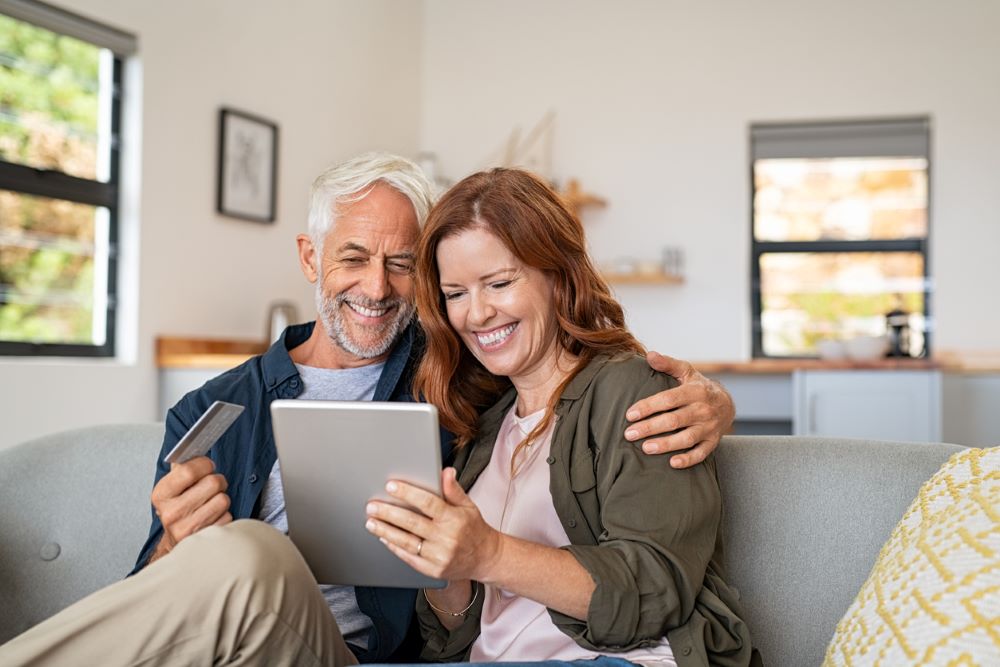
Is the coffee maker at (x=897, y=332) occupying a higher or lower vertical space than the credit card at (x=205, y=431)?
higher

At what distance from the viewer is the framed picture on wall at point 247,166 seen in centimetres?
443

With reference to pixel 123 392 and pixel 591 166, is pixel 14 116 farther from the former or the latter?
pixel 591 166

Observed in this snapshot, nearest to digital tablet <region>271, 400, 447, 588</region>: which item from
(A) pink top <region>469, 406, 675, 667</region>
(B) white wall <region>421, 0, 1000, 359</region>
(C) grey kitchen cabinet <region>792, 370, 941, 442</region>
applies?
(A) pink top <region>469, 406, 675, 667</region>

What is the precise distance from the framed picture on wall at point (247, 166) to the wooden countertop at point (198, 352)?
1.82 ft

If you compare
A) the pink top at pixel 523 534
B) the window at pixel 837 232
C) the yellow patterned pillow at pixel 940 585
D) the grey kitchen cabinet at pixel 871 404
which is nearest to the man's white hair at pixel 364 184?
the pink top at pixel 523 534

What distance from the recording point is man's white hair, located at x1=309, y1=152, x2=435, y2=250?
75.9 inches

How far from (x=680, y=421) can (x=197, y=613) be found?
665 mm

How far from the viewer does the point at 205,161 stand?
434 cm

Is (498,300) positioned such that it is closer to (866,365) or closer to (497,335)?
(497,335)

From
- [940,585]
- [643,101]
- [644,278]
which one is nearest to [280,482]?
[940,585]

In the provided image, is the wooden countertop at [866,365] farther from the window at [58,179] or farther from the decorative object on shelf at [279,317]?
the window at [58,179]

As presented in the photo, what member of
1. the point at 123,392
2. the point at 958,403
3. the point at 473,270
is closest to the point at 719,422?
the point at 473,270

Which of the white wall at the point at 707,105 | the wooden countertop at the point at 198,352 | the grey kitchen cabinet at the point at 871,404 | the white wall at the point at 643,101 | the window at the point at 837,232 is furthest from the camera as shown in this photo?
the window at the point at 837,232

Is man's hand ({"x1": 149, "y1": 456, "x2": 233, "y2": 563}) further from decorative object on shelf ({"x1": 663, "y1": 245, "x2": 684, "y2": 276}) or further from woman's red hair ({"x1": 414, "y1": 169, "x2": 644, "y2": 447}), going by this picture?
decorative object on shelf ({"x1": 663, "y1": 245, "x2": 684, "y2": 276})
